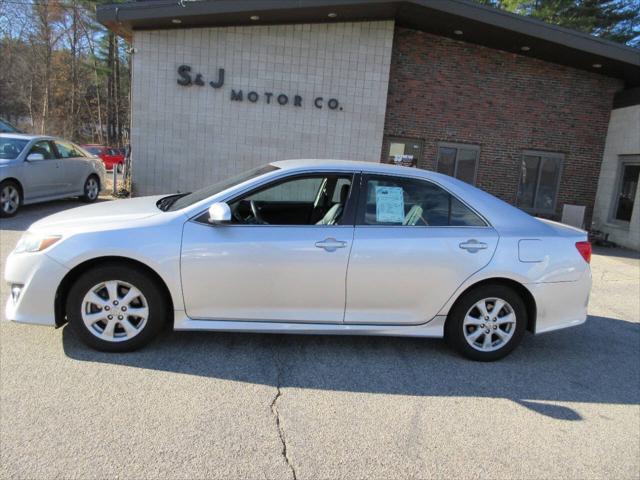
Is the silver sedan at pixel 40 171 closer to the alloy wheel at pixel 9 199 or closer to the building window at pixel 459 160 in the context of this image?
the alloy wheel at pixel 9 199

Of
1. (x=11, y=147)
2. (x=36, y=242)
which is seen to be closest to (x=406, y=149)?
(x=11, y=147)

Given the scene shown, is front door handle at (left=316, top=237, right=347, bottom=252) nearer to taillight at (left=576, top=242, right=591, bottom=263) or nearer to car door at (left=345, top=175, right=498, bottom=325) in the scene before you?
car door at (left=345, top=175, right=498, bottom=325)

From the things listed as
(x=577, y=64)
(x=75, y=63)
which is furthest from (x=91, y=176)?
(x=75, y=63)

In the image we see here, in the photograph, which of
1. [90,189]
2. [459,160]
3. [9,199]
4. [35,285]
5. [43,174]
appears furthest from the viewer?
[459,160]

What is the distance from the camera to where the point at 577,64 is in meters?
13.0

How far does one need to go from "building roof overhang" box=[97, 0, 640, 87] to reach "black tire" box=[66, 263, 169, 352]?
361 inches

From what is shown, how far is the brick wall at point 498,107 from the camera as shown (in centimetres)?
1302

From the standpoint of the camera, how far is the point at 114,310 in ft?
12.6

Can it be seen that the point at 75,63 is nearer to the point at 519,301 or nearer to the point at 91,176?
the point at 91,176

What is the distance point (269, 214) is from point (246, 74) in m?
8.40

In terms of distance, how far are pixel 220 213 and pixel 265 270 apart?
1.85ft

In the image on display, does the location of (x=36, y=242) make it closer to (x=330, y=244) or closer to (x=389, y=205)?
(x=330, y=244)

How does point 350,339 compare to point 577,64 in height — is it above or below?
below

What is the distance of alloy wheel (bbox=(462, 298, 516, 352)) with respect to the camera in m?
4.27
